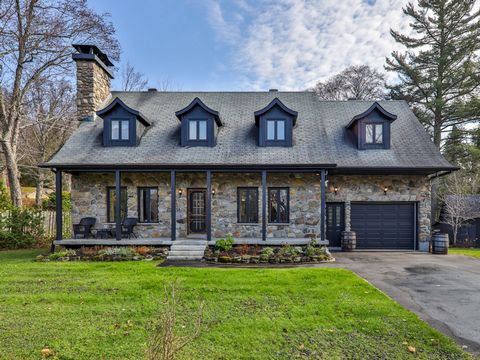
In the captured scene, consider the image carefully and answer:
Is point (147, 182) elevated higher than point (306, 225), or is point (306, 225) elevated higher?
point (147, 182)

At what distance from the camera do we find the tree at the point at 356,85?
87.4ft

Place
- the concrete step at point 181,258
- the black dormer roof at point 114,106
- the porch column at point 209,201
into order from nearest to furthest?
the concrete step at point 181,258 < the porch column at point 209,201 < the black dormer roof at point 114,106

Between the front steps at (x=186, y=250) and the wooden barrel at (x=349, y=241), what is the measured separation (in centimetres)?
610

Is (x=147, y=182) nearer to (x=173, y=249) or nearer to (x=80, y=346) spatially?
(x=173, y=249)

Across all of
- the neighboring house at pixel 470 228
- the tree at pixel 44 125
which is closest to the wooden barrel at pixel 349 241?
the neighboring house at pixel 470 228

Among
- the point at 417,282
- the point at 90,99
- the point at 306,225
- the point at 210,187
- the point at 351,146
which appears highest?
the point at 90,99

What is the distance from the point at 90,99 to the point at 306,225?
11997mm

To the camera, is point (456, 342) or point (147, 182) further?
point (147, 182)

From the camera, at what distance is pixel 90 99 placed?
13352 mm

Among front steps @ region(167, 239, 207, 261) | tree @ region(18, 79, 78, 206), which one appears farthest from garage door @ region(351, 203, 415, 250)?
tree @ region(18, 79, 78, 206)

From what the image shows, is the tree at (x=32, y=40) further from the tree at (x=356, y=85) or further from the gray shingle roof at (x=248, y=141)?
the tree at (x=356, y=85)

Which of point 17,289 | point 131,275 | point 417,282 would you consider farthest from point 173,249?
point 417,282

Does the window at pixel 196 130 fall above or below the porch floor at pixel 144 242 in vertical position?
above

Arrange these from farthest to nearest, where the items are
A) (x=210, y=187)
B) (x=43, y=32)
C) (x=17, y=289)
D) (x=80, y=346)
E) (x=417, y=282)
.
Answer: (x=43, y=32), (x=210, y=187), (x=417, y=282), (x=17, y=289), (x=80, y=346)
